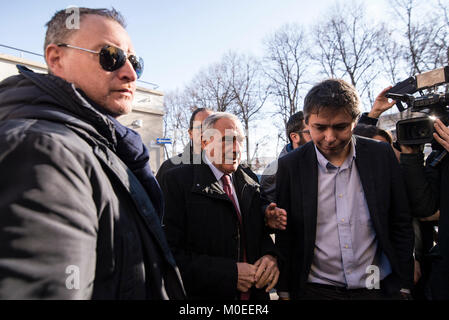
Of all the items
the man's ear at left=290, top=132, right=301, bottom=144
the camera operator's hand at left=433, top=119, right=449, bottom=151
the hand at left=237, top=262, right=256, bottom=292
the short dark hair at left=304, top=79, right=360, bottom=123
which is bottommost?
the hand at left=237, top=262, right=256, bottom=292

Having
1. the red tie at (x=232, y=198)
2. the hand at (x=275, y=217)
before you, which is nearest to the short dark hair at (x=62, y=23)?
the red tie at (x=232, y=198)

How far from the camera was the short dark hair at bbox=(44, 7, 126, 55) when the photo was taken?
127 cm

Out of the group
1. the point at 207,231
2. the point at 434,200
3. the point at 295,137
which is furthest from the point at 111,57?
the point at 295,137

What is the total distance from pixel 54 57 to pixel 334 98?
5.93ft

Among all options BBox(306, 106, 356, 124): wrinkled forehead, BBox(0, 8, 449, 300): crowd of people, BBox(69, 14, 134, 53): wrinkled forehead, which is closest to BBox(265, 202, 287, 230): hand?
BBox(0, 8, 449, 300): crowd of people

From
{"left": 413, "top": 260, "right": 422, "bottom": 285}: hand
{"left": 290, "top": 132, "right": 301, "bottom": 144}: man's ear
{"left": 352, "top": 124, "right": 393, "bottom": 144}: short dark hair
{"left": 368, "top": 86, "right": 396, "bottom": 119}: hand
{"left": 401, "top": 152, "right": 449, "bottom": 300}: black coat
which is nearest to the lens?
{"left": 401, "top": 152, "right": 449, "bottom": 300}: black coat

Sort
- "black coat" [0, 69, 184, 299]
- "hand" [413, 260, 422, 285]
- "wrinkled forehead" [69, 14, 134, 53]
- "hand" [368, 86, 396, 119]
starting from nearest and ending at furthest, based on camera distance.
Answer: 1. "black coat" [0, 69, 184, 299]
2. "wrinkled forehead" [69, 14, 134, 53]
3. "hand" [413, 260, 422, 285]
4. "hand" [368, 86, 396, 119]

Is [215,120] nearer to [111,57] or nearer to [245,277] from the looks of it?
[111,57]

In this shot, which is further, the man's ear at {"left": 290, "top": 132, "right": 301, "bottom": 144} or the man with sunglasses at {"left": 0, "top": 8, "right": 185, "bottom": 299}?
the man's ear at {"left": 290, "top": 132, "right": 301, "bottom": 144}

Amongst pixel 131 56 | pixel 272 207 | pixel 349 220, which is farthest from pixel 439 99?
pixel 131 56

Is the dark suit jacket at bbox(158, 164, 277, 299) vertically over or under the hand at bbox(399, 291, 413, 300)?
over

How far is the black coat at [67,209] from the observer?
2.24 ft

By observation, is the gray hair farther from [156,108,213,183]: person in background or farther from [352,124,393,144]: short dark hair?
[352,124,393,144]: short dark hair

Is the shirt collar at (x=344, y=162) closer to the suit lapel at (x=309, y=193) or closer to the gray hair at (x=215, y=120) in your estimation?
the suit lapel at (x=309, y=193)
